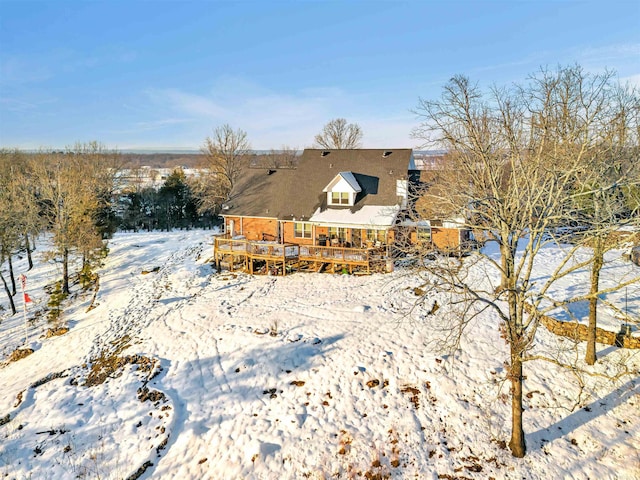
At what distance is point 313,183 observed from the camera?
82.6 ft

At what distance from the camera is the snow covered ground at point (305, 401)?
8.98 meters

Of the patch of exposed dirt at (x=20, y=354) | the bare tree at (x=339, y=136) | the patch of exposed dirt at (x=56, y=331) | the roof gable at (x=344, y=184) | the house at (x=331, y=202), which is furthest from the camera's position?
the bare tree at (x=339, y=136)

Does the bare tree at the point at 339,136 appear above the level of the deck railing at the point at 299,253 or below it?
above

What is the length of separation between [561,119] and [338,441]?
10.6m

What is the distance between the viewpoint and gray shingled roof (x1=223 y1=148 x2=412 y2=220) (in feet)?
76.6

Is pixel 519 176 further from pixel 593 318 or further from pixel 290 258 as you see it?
pixel 290 258

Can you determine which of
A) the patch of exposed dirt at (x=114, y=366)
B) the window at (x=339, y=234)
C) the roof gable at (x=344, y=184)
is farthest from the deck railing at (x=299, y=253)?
the patch of exposed dirt at (x=114, y=366)

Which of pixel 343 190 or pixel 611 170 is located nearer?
pixel 611 170

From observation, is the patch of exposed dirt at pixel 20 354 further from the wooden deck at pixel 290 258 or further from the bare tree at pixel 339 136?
the bare tree at pixel 339 136

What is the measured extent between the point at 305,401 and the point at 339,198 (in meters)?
14.3

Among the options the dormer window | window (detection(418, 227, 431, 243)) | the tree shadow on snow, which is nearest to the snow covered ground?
the tree shadow on snow

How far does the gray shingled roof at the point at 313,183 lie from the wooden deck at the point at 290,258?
113 inches

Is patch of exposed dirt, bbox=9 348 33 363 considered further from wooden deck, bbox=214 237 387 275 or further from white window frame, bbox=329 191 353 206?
white window frame, bbox=329 191 353 206

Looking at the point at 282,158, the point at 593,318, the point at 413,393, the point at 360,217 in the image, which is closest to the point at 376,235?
the point at 360,217
